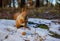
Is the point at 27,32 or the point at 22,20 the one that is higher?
the point at 22,20

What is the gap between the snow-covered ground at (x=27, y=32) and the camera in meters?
1.64

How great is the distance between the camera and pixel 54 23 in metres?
1.90

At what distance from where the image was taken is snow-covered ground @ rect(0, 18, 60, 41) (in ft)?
5.39

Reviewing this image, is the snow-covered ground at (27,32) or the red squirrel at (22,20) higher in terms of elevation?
the red squirrel at (22,20)

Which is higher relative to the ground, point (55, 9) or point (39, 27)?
point (55, 9)

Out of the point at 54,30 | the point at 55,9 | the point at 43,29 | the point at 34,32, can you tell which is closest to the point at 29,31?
the point at 34,32

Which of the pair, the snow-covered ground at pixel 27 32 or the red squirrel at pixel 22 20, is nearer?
the snow-covered ground at pixel 27 32

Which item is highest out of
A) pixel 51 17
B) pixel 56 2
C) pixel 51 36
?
pixel 56 2

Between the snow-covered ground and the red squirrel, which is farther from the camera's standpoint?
the red squirrel

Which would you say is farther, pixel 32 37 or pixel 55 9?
pixel 55 9

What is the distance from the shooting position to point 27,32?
5.64 ft

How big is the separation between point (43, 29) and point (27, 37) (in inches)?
9.2

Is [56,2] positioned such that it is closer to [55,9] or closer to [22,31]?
[55,9]

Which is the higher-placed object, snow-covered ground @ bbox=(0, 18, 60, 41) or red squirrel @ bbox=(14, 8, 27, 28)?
red squirrel @ bbox=(14, 8, 27, 28)
